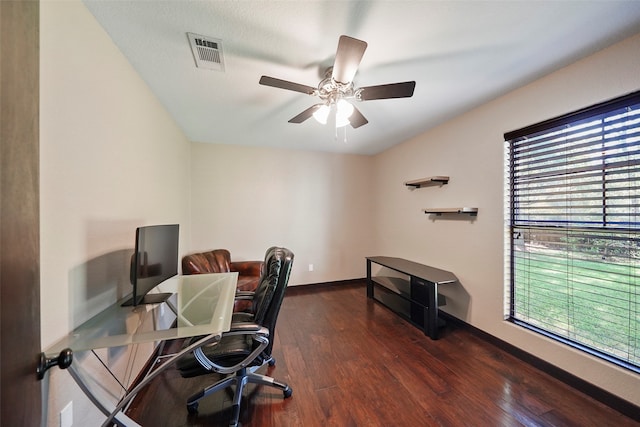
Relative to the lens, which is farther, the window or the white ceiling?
the window

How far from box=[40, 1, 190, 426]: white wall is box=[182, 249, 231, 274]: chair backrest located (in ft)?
3.88

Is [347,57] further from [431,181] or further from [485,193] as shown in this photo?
[431,181]

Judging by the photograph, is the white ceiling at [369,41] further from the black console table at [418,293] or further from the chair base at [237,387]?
the chair base at [237,387]

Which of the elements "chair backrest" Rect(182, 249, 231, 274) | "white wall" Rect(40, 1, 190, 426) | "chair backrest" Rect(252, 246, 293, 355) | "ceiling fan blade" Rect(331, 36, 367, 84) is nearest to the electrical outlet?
"white wall" Rect(40, 1, 190, 426)

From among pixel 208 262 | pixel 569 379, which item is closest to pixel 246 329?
pixel 208 262

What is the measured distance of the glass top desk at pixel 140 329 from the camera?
3.27 feet

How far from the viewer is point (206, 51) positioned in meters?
1.54

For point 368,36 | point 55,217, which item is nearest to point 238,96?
point 368,36

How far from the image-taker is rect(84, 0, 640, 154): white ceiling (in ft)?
4.05

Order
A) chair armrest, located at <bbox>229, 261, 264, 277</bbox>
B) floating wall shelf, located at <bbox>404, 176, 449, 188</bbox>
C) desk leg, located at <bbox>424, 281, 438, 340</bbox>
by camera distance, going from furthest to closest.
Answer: chair armrest, located at <bbox>229, 261, 264, 277</bbox>, floating wall shelf, located at <bbox>404, 176, 449, 188</bbox>, desk leg, located at <bbox>424, 281, 438, 340</bbox>

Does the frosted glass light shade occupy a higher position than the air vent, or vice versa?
the air vent

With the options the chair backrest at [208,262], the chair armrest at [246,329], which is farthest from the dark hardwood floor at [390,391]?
the chair backrest at [208,262]

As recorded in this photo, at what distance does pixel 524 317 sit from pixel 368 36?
2.78m

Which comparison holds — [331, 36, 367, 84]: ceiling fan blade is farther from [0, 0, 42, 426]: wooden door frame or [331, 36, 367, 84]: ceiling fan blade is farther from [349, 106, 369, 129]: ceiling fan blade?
[0, 0, 42, 426]: wooden door frame
